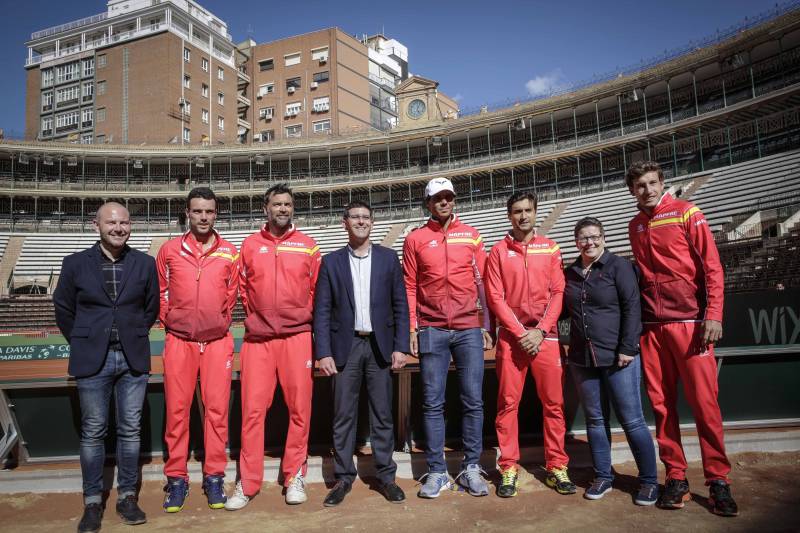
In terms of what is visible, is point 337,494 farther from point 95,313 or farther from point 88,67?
point 88,67

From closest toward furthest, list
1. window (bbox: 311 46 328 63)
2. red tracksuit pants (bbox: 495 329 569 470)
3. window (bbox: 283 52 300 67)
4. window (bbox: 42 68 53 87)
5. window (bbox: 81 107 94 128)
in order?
1. red tracksuit pants (bbox: 495 329 569 470)
2. window (bbox: 81 107 94 128)
3. window (bbox: 311 46 328 63)
4. window (bbox: 283 52 300 67)
5. window (bbox: 42 68 53 87)

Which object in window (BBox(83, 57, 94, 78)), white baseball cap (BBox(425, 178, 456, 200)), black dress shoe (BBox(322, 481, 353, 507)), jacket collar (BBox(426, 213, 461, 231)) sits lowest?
black dress shoe (BBox(322, 481, 353, 507))

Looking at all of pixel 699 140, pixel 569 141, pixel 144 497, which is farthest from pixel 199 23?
pixel 144 497

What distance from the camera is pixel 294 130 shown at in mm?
53250

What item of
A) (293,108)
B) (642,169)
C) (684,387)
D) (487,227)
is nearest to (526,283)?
(642,169)

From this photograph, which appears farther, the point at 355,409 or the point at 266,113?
the point at 266,113

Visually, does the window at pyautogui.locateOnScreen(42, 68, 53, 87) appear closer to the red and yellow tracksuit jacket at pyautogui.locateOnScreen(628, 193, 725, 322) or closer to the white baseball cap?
the white baseball cap

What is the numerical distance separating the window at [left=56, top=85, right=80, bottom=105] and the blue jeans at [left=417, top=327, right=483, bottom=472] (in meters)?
59.4

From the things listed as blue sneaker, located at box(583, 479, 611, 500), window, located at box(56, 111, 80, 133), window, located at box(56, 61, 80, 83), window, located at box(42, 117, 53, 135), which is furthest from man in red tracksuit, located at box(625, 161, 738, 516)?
window, located at box(42, 117, 53, 135)

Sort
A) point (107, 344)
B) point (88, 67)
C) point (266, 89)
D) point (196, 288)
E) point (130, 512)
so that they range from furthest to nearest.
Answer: point (266, 89)
point (88, 67)
point (196, 288)
point (107, 344)
point (130, 512)

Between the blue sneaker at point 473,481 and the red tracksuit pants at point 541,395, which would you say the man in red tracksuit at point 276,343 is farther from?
the red tracksuit pants at point 541,395

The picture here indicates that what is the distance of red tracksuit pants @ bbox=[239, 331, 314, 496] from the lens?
454cm

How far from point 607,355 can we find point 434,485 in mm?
1755

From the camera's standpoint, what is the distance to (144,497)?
4734 millimetres
